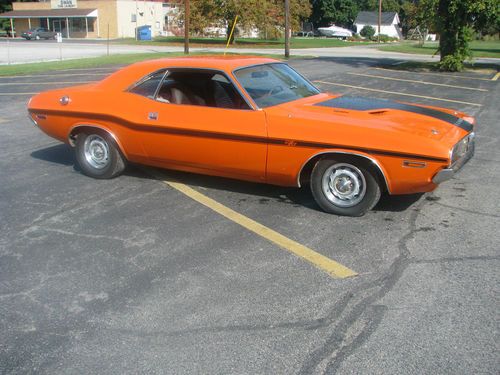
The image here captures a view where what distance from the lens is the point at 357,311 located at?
3463mm

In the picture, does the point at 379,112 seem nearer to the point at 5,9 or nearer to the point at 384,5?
the point at 5,9

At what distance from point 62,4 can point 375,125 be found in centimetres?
7100

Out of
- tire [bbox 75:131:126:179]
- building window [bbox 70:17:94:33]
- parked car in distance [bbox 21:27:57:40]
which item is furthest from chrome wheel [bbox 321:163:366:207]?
building window [bbox 70:17:94:33]

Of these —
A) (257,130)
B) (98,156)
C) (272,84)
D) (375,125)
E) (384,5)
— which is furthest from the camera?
(384,5)

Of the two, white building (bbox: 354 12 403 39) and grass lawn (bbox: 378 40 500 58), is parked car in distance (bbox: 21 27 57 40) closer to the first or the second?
grass lawn (bbox: 378 40 500 58)

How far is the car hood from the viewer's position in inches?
186

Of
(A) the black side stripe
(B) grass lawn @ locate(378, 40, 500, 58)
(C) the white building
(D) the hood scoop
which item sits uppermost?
(C) the white building

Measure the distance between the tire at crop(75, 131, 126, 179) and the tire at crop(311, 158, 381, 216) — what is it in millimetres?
2426

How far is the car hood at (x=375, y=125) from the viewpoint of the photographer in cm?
471

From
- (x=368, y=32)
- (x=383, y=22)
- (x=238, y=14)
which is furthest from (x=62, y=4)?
(x=383, y=22)

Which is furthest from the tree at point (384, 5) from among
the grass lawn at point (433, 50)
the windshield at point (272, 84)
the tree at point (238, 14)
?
the windshield at point (272, 84)

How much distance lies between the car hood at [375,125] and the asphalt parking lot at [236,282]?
2.44 ft

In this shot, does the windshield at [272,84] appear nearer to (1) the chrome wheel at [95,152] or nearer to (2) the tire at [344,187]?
(2) the tire at [344,187]

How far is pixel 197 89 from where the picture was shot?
5941 mm
